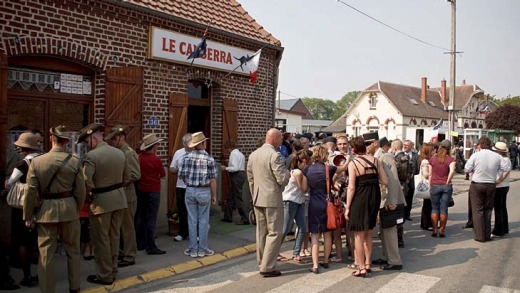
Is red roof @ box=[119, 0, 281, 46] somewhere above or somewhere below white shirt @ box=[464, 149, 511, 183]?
above

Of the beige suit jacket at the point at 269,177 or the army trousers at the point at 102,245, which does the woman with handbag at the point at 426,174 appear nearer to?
the beige suit jacket at the point at 269,177

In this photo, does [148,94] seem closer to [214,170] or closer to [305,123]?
[214,170]

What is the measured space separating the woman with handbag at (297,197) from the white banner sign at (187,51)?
3819 mm

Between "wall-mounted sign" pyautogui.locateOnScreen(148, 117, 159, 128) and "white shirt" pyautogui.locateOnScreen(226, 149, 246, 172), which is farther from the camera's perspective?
"white shirt" pyautogui.locateOnScreen(226, 149, 246, 172)

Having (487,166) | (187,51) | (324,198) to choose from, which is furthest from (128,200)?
(487,166)

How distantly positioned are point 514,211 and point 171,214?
9.08 metres

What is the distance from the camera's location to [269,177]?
20.2ft

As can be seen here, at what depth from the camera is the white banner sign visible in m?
8.71

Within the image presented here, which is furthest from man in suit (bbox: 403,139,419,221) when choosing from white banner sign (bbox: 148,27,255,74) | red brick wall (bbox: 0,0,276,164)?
white banner sign (bbox: 148,27,255,74)

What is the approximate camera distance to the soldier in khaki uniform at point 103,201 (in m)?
5.65

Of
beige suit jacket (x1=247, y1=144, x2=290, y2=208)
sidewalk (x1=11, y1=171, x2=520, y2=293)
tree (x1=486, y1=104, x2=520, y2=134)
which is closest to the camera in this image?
sidewalk (x1=11, y1=171, x2=520, y2=293)

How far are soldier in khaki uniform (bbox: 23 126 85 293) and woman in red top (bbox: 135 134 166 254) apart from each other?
187cm

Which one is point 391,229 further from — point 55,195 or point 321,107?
point 321,107

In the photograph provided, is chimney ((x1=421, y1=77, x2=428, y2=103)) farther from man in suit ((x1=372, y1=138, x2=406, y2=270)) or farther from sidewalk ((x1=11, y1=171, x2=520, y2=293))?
man in suit ((x1=372, y1=138, x2=406, y2=270))
